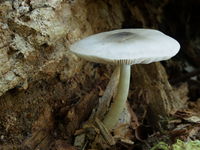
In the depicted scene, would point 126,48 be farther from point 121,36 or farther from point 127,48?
point 121,36

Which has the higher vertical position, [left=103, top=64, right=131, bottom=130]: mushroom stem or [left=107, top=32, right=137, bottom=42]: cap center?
[left=107, top=32, right=137, bottom=42]: cap center

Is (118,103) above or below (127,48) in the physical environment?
below

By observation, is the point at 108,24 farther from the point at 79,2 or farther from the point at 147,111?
the point at 147,111

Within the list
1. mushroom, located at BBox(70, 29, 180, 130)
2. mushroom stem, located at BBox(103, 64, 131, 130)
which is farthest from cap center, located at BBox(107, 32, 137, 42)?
mushroom stem, located at BBox(103, 64, 131, 130)

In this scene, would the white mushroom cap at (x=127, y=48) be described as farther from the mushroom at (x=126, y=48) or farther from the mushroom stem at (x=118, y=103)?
the mushroom stem at (x=118, y=103)

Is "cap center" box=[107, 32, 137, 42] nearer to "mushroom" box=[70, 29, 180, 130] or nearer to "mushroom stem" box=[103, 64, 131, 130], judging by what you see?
"mushroom" box=[70, 29, 180, 130]

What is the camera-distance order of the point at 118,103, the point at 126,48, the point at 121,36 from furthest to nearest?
the point at 118,103 < the point at 121,36 < the point at 126,48

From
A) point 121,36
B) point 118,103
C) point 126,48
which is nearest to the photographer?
point 126,48

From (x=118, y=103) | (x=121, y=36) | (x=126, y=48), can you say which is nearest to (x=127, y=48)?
(x=126, y=48)
